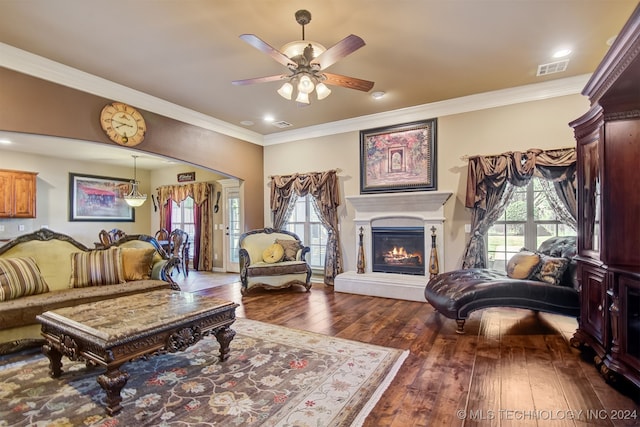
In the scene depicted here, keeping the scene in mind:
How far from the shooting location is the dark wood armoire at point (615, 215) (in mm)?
2258

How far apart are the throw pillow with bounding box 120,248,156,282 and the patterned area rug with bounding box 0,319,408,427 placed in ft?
4.54

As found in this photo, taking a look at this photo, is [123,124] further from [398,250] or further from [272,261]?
[398,250]

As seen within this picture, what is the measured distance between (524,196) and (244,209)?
4.96 metres

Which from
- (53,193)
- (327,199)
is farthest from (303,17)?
(53,193)

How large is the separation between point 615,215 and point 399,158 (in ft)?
11.0

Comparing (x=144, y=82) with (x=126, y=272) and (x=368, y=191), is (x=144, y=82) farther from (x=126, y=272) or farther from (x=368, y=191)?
(x=368, y=191)

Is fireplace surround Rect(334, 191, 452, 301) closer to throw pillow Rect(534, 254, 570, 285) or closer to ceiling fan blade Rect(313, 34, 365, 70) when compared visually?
throw pillow Rect(534, 254, 570, 285)

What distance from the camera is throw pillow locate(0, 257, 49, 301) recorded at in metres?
3.11

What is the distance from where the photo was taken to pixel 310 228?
6.67m

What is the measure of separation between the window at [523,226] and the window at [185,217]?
7.16 metres

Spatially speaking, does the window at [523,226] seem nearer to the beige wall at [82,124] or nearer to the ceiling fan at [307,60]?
the ceiling fan at [307,60]

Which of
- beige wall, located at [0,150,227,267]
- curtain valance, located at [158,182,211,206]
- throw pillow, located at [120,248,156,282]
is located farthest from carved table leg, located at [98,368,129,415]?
curtain valance, located at [158,182,211,206]

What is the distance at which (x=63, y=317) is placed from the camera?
7.87 feet

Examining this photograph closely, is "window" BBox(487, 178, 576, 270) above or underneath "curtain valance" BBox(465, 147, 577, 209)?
underneath
